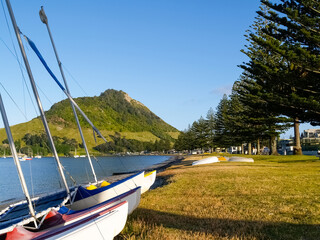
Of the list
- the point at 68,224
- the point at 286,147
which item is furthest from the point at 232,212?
the point at 286,147

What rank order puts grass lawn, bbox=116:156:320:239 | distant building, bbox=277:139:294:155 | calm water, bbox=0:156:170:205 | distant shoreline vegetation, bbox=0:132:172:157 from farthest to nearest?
1. distant shoreline vegetation, bbox=0:132:172:157
2. distant building, bbox=277:139:294:155
3. calm water, bbox=0:156:170:205
4. grass lawn, bbox=116:156:320:239

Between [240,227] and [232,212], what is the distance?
143cm

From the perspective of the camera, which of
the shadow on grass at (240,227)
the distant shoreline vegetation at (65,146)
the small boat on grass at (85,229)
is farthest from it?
the distant shoreline vegetation at (65,146)

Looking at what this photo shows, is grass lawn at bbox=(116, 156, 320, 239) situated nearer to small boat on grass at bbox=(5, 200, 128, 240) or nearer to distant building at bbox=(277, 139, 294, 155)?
small boat on grass at bbox=(5, 200, 128, 240)

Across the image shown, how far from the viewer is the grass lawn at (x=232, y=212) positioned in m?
6.09

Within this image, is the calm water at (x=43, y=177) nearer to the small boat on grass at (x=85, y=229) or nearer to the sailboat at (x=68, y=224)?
the sailboat at (x=68, y=224)

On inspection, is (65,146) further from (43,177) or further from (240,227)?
(240,227)

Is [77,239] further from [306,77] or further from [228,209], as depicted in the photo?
[306,77]

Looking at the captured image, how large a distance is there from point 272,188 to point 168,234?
6149mm

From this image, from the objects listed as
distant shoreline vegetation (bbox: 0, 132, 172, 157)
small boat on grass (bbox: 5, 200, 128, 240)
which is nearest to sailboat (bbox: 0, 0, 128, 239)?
small boat on grass (bbox: 5, 200, 128, 240)

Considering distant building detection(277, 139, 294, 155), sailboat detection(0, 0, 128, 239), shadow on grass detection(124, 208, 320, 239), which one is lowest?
shadow on grass detection(124, 208, 320, 239)

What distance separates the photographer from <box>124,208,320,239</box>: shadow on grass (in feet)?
19.1

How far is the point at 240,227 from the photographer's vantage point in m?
6.46

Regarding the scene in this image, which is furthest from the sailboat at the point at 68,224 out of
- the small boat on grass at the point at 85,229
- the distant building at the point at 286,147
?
the distant building at the point at 286,147
